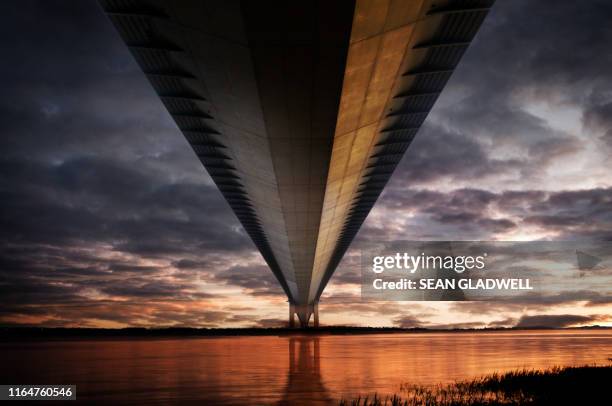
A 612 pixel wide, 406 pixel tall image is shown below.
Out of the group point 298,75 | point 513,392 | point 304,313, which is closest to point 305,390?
point 513,392

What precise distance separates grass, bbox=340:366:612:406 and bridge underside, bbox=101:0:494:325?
8178 mm

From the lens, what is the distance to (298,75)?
50.6 ft

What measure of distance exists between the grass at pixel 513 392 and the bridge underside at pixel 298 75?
818 centimetres

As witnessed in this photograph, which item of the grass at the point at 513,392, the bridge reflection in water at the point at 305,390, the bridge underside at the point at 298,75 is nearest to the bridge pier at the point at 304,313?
the bridge underside at the point at 298,75

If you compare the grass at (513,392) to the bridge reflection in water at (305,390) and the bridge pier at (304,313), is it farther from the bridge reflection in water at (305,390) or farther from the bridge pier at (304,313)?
the bridge pier at (304,313)

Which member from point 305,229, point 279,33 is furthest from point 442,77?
point 305,229

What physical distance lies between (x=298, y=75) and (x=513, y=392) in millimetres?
9695

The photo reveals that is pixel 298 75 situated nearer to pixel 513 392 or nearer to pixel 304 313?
pixel 513 392

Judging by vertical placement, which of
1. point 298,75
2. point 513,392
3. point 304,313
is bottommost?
point 513,392

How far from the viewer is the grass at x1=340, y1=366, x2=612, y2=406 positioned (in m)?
10.2

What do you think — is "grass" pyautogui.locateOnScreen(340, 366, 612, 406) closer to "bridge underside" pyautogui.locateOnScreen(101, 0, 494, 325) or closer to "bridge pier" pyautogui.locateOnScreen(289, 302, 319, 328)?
"bridge underside" pyautogui.locateOnScreen(101, 0, 494, 325)

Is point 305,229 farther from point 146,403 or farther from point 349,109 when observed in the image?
point 146,403

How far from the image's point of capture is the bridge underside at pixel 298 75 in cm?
1288

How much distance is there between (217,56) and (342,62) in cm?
344
